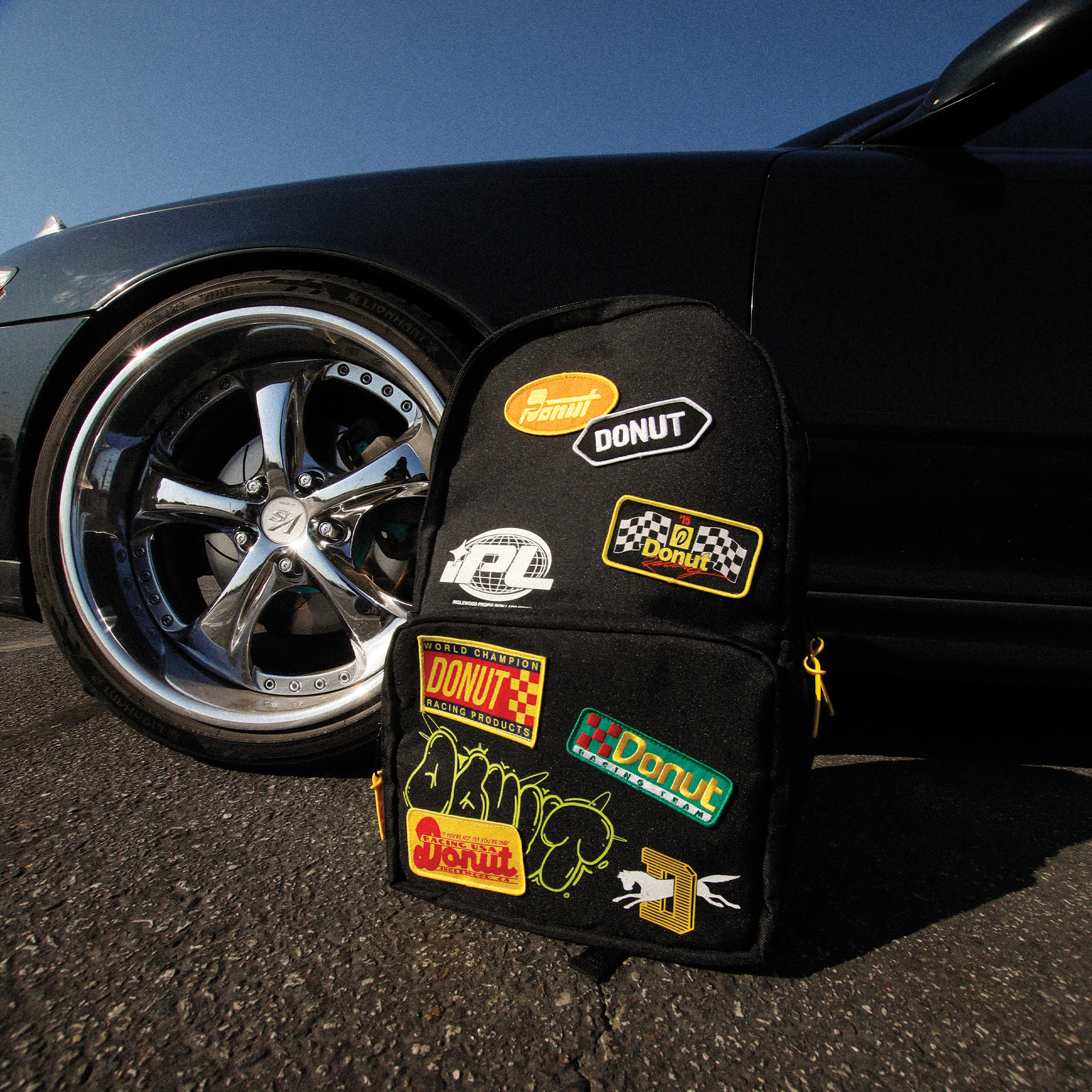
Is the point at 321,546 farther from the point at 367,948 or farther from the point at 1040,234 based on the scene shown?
the point at 1040,234

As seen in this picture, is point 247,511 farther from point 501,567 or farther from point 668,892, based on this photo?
point 668,892

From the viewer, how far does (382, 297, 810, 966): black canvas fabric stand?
0.71 meters

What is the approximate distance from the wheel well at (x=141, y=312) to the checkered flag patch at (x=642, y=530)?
0.51 m

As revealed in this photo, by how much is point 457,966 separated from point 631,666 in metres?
0.37

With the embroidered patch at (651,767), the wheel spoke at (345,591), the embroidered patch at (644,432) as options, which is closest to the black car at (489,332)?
the wheel spoke at (345,591)

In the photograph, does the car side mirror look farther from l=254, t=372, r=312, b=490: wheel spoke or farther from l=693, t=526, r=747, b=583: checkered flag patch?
l=254, t=372, r=312, b=490: wheel spoke

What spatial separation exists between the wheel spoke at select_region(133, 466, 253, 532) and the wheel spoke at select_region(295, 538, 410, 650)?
0.13 metres

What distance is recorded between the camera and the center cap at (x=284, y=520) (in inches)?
46.8

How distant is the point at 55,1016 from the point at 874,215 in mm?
1432

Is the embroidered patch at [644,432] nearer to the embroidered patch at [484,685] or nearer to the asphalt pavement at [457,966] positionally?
the embroidered patch at [484,685]

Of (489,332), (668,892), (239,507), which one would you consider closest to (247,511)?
(239,507)

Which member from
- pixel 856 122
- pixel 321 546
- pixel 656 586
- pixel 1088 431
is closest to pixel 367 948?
pixel 656 586

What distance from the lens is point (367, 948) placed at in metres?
0.75

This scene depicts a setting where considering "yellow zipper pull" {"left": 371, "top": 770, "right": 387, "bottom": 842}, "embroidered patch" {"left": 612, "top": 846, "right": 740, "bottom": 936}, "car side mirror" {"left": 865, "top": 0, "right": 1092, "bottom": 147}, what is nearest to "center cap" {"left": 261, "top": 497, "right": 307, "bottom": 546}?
"yellow zipper pull" {"left": 371, "top": 770, "right": 387, "bottom": 842}
